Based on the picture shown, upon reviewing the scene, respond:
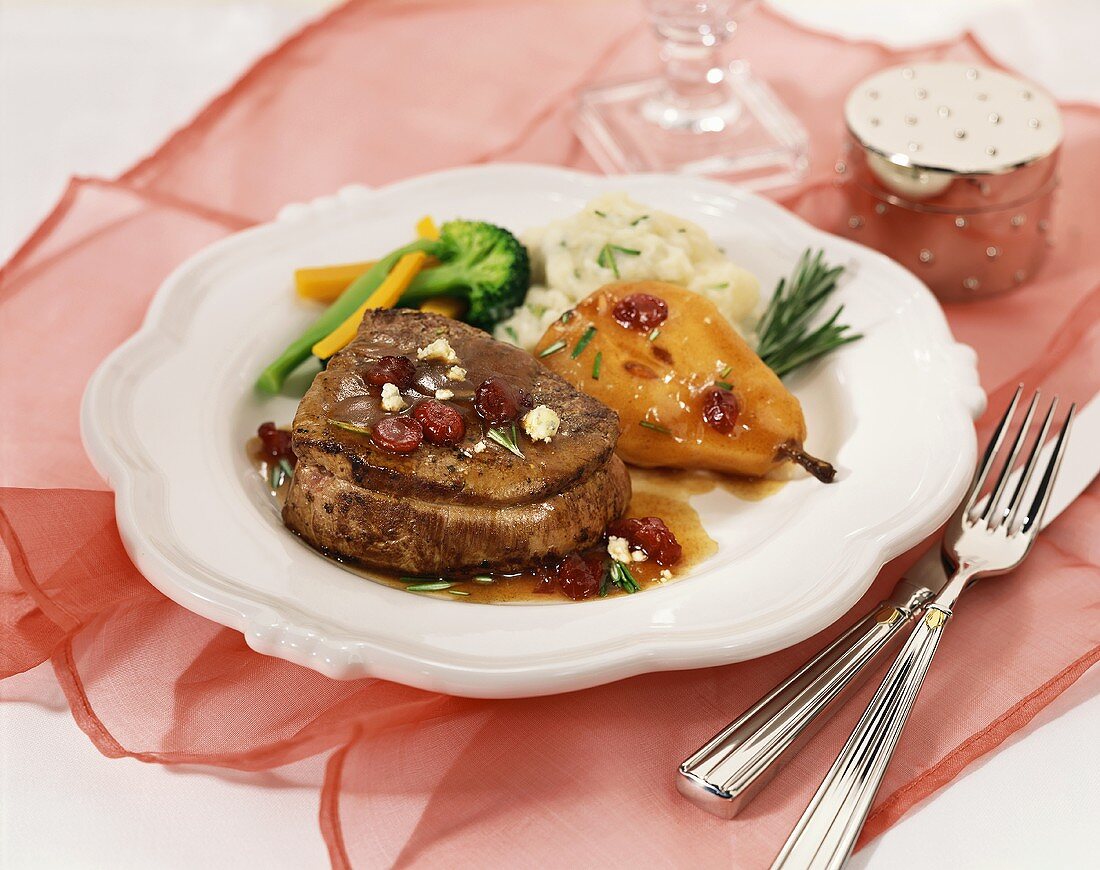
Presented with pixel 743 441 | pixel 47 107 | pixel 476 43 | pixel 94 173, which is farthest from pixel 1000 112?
pixel 47 107

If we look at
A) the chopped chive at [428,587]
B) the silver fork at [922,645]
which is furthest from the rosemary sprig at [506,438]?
the silver fork at [922,645]

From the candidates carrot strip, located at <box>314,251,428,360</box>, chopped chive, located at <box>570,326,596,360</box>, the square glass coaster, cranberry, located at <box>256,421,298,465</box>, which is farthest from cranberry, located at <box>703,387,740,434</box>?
the square glass coaster

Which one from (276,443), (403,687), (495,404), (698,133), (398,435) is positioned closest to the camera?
(403,687)

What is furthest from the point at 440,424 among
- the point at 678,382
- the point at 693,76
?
the point at 693,76

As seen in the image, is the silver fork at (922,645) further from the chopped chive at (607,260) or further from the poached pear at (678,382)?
the chopped chive at (607,260)

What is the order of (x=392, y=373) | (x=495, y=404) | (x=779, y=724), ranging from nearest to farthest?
1. (x=779, y=724)
2. (x=495, y=404)
3. (x=392, y=373)

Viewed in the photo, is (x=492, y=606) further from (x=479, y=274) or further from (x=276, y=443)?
(x=479, y=274)

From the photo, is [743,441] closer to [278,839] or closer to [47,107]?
[278,839]

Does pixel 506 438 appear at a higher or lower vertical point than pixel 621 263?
higher
